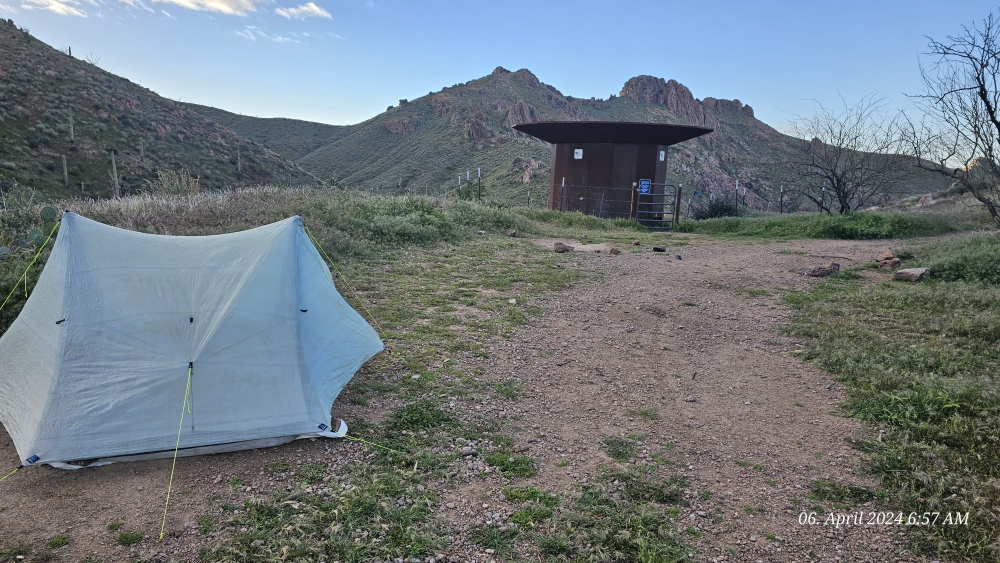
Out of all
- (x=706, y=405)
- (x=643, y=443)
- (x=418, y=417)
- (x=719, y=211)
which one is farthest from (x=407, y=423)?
(x=719, y=211)

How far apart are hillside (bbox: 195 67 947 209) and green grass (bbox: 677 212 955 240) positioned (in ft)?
48.3

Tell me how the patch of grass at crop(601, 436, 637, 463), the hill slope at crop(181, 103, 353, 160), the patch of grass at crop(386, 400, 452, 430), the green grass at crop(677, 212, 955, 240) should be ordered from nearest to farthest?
the patch of grass at crop(601, 436, 637, 463) < the patch of grass at crop(386, 400, 452, 430) < the green grass at crop(677, 212, 955, 240) < the hill slope at crop(181, 103, 353, 160)

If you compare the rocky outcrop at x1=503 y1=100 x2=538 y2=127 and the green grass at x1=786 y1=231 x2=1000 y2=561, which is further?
the rocky outcrop at x1=503 y1=100 x2=538 y2=127

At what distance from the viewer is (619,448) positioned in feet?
12.3

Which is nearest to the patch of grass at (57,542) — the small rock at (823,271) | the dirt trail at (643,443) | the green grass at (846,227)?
the dirt trail at (643,443)

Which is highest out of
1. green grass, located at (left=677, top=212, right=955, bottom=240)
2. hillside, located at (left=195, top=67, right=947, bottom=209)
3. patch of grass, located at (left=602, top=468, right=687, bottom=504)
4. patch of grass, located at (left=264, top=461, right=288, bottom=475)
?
hillside, located at (left=195, top=67, right=947, bottom=209)

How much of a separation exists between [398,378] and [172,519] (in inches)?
83.4

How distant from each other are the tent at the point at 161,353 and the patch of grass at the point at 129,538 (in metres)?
0.72

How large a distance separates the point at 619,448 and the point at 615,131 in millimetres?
16144

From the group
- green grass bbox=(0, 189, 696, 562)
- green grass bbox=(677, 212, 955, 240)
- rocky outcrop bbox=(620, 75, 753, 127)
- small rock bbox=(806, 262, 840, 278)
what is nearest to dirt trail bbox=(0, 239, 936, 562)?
green grass bbox=(0, 189, 696, 562)

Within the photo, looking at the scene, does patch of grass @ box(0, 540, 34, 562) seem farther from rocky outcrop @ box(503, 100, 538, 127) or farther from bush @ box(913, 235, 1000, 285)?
rocky outcrop @ box(503, 100, 538, 127)

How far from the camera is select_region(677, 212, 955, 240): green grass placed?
1511cm

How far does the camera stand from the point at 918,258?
10.2 meters

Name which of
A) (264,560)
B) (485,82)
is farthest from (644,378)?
(485,82)
